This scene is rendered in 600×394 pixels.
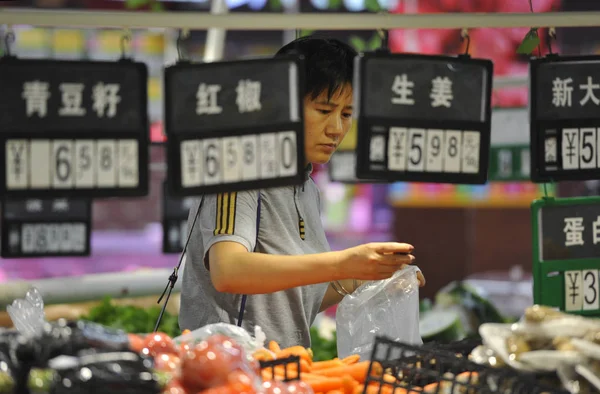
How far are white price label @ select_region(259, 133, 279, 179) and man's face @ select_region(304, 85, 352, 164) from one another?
373 millimetres

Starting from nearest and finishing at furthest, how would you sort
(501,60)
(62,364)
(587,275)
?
(62,364), (587,275), (501,60)

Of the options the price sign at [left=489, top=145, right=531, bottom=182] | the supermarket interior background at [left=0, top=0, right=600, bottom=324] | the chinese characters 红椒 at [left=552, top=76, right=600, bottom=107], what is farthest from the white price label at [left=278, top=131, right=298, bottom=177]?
the supermarket interior background at [left=0, top=0, right=600, bottom=324]

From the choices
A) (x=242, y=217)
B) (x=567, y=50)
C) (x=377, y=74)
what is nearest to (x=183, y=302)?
(x=242, y=217)

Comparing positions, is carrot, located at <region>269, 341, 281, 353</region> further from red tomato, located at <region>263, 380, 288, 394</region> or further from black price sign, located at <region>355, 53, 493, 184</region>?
red tomato, located at <region>263, 380, 288, 394</region>

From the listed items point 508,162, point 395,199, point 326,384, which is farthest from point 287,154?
point 395,199

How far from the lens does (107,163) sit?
232 centimetres

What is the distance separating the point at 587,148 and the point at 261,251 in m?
1.10

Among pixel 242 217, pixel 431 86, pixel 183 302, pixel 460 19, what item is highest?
pixel 460 19

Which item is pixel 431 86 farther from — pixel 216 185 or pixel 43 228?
pixel 43 228

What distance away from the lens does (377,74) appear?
8.25 feet

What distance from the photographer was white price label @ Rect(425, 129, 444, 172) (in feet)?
8.33

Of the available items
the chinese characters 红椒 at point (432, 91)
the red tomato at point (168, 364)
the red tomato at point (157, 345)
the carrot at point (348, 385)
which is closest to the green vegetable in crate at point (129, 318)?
the carrot at point (348, 385)

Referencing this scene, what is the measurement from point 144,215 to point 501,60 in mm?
3323

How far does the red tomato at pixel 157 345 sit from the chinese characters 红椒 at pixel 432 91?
0.99m
